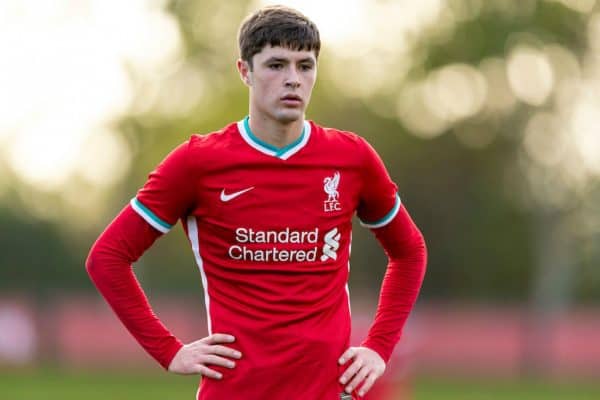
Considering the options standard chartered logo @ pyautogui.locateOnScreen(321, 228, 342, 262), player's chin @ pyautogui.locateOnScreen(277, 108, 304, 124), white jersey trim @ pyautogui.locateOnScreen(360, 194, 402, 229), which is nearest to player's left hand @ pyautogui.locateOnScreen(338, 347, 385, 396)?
standard chartered logo @ pyautogui.locateOnScreen(321, 228, 342, 262)

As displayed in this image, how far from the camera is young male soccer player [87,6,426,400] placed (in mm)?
5578

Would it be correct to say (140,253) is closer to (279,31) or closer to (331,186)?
(331,186)

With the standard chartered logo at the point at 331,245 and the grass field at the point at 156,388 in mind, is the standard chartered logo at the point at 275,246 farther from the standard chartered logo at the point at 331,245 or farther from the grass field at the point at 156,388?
the grass field at the point at 156,388

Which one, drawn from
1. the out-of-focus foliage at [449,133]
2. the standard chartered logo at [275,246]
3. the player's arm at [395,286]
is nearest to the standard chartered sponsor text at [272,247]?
the standard chartered logo at [275,246]

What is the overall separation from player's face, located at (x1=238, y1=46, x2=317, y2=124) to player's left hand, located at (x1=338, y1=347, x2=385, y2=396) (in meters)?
1.07

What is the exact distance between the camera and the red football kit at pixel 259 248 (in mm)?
5574

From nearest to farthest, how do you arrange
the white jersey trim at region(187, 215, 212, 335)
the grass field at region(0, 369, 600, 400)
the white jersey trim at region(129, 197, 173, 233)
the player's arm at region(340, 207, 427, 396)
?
the white jersey trim at region(129, 197, 173, 233) < the white jersey trim at region(187, 215, 212, 335) < the player's arm at region(340, 207, 427, 396) < the grass field at region(0, 369, 600, 400)

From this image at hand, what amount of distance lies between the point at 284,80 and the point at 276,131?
0.25 m

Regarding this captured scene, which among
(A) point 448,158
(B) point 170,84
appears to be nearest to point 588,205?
(A) point 448,158

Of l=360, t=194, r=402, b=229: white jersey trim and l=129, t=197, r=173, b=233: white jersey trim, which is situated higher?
l=360, t=194, r=402, b=229: white jersey trim

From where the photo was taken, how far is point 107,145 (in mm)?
53594

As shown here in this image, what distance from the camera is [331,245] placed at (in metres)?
5.73

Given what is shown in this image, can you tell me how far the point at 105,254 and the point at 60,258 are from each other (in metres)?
40.8

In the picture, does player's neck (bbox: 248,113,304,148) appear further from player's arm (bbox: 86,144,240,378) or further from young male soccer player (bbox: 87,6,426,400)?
player's arm (bbox: 86,144,240,378)
